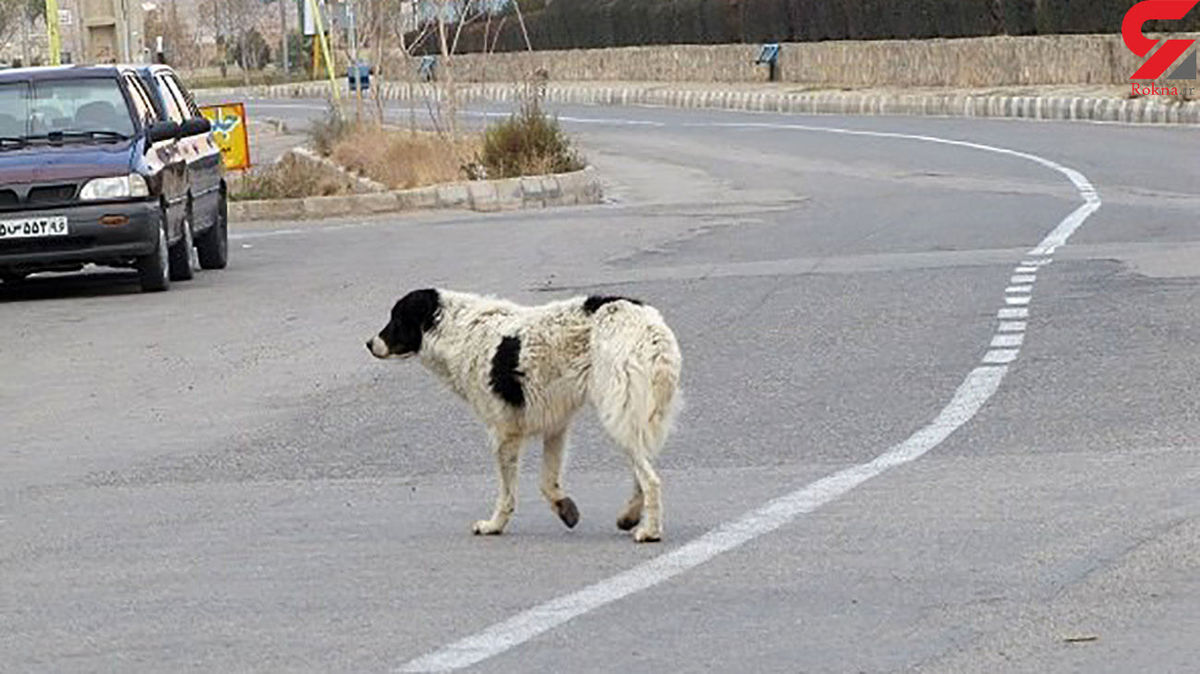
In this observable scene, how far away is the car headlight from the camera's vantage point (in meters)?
18.5

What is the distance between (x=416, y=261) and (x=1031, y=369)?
8.81 metres

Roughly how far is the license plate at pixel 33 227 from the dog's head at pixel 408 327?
9.80m

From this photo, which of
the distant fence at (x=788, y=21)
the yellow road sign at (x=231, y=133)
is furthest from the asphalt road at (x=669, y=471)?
the distant fence at (x=788, y=21)

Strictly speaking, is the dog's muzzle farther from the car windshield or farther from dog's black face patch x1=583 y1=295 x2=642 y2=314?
the car windshield

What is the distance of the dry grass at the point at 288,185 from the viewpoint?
2864cm

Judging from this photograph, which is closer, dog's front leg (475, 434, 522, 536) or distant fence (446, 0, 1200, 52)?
dog's front leg (475, 434, 522, 536)

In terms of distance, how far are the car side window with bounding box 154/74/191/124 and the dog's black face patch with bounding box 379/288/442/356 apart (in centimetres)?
1179

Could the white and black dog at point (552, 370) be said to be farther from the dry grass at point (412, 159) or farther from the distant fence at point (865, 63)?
the distant fence at point (865, 63)

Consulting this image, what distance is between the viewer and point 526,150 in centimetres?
2944

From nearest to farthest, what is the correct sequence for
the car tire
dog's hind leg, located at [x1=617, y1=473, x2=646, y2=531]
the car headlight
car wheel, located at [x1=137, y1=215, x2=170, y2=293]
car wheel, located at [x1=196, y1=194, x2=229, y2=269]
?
dog's hind leg, located at [x1=617, y1=473, x2=646, y2=531] → the car headlight → car wheel, located at [x1=137, y1=215, x2=170, y2=293] → the car tire → car wheel, located at [x1=196, y1=194, x2=229, y2=269]

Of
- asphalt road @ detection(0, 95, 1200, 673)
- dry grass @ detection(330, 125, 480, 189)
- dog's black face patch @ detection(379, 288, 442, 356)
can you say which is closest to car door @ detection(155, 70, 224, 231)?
asphalt road @ detection(0, 95, 1200, 673)

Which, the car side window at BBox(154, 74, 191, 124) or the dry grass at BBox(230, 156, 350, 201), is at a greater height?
the car side window at BBox(154, 74, 191, 124)

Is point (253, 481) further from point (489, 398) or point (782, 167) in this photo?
point (782, 167)

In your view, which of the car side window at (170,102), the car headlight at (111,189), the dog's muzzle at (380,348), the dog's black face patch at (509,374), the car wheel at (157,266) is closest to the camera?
the dog's black face patch at (509,374)
